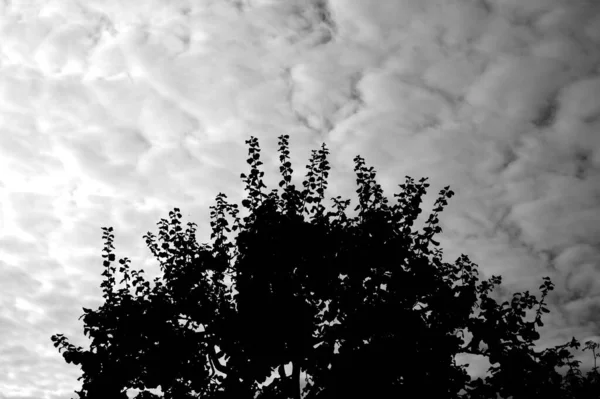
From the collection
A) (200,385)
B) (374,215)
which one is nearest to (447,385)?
(374,215)

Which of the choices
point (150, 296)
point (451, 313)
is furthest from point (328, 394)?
point (150, 296)

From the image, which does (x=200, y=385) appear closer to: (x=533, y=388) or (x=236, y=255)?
(x=236, y=255)

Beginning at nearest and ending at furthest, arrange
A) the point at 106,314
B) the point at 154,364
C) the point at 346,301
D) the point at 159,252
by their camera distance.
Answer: the point at 346,301 < the point at 154,364 < the point at 106,314 < the point at 159,252

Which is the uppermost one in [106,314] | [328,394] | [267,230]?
[267,230]

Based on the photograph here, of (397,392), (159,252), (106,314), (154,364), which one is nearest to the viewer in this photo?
(397,392)

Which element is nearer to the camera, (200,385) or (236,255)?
(200,385)

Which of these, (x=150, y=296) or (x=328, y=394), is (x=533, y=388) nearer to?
(x=328, y=394)

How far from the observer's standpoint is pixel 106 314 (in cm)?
→ 1683

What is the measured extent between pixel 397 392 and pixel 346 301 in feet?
10.3

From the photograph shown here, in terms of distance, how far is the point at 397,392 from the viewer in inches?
503

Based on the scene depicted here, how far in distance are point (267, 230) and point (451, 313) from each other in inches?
270

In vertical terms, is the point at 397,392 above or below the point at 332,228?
below

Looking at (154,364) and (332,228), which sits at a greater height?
(332,228)

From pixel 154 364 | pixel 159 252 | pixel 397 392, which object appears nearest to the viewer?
pixel 397 392
